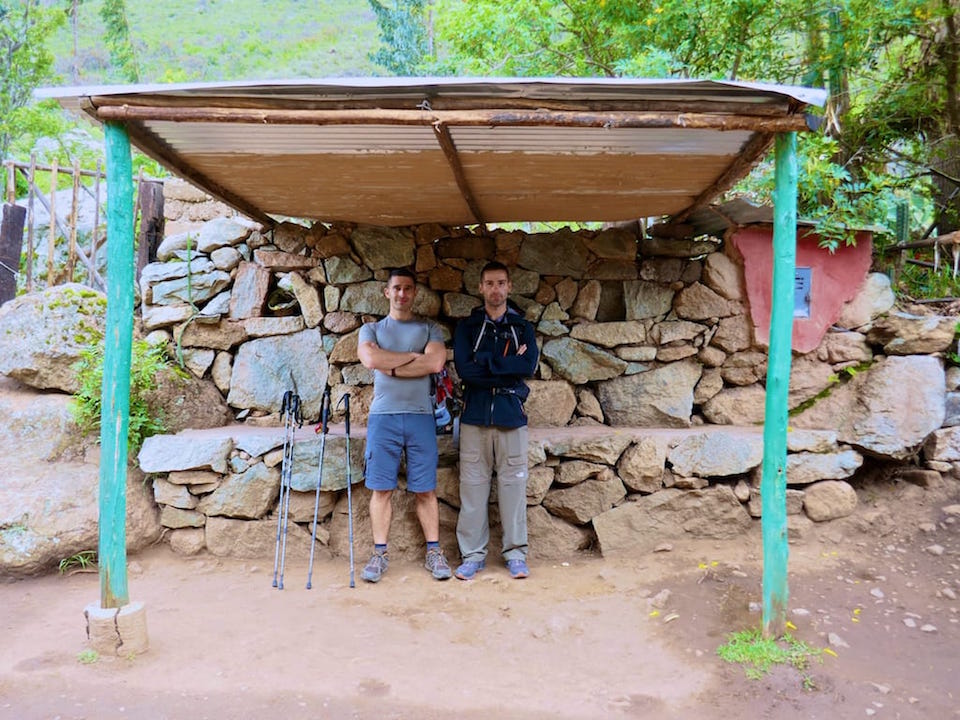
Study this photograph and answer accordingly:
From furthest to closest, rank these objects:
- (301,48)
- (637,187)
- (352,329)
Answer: (301,48) → (352,329) → (637,187)

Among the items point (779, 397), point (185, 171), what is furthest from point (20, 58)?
point (779, 397)

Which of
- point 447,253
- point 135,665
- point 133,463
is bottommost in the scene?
point 135,665

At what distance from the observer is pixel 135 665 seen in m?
3.19

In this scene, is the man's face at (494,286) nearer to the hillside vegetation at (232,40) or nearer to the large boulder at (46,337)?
the large boulder at (46,337)

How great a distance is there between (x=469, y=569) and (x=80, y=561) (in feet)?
8.28

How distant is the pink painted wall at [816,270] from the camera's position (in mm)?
5129

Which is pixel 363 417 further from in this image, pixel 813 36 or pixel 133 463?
pixel 813 36

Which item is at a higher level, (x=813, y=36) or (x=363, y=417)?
(x=813, y=36)

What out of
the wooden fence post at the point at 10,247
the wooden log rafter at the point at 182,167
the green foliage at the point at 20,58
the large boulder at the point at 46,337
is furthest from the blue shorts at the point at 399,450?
the green foliage at the point at 20,58

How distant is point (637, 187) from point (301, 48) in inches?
1141

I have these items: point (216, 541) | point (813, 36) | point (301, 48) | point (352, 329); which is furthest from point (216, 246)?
point (301, 48)

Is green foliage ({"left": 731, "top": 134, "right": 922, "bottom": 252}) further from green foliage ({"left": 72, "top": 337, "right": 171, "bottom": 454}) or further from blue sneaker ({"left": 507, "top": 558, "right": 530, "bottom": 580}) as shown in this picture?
green foliage ({"left": 72, "top": 337, "right": 171, "bottom": 454})

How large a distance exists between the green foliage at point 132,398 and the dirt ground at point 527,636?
32.2 inches

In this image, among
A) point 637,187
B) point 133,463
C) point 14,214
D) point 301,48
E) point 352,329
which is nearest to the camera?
point 637,187
